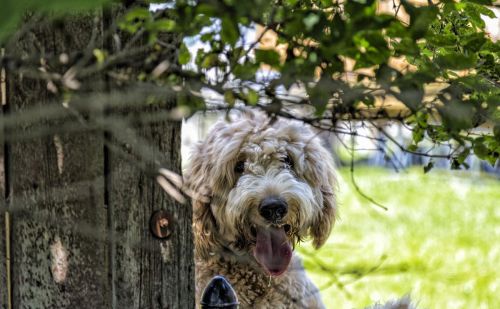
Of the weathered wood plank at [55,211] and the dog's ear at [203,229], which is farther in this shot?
the dog's ear at [203,229]

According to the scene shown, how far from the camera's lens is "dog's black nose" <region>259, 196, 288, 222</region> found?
12.2ft

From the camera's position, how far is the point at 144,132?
2324 mm

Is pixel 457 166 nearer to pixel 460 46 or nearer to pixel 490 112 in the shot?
pixel 460 46

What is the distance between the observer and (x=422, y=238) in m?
8.80

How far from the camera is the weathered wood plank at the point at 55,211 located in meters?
2.28

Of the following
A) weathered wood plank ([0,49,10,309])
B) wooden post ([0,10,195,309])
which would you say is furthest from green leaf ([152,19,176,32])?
weathered wood plank ([0,49,10,309])

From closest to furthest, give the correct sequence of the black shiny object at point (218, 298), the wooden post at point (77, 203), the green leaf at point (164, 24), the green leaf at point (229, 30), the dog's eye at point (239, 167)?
the green leaf at point (229, 30) → the green leaf at point (164, 24) → the wooden post at point (77, 203) → the black shiny object at point (218, 298) → the dog's eye at point (239, 167)

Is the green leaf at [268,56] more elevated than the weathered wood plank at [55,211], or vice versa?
the green leaf at [268,56]

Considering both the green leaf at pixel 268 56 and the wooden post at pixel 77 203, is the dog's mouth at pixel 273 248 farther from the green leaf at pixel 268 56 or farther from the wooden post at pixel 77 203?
the green leaf at pixel 268 56

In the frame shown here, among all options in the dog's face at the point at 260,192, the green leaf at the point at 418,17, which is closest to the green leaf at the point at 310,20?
the green leaf at the point at 418,17

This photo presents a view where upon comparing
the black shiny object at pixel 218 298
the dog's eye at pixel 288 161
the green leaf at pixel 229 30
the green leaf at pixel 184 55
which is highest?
the green leaf at pixel 229 30

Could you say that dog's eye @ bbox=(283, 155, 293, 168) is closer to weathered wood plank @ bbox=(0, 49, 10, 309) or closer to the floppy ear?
the floppy ear

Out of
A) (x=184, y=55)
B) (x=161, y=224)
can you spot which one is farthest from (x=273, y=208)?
(x=184, y=55)

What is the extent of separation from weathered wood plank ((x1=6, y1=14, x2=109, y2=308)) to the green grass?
0.90 meters
